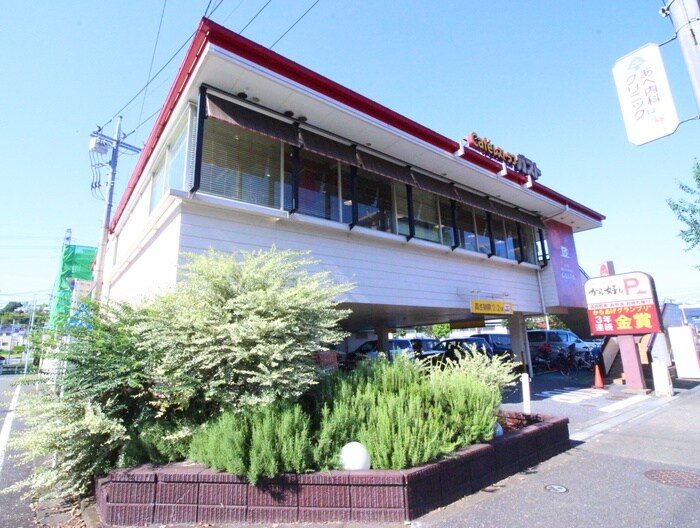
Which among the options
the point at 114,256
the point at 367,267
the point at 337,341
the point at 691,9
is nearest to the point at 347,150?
the point at 367,267

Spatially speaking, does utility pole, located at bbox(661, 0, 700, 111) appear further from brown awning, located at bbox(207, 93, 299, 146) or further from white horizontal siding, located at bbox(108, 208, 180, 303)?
white horizontal siding, located at bbox(108, 208, 180, 303)

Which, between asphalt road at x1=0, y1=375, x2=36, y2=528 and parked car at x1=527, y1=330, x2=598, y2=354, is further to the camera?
parked car at x1=527, y1=330, x2=598, y2=354

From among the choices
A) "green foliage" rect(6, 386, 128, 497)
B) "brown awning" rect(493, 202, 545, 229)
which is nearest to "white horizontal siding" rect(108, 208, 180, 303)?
"green foliage" rect(6, 386, 128, 497)

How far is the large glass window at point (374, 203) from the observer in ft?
29.5

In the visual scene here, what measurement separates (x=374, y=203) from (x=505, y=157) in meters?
4.59

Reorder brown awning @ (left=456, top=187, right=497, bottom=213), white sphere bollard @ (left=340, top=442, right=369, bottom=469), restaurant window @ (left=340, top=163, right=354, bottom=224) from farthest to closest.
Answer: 1. brown awning @ (left=456, top=187, right=497, bottom=213)
2. restaurant window @ (left=340, top=163, right=354, bottom=224)
3. white sphere bollard @ (left=340, top=442, right=369, bottom=469)

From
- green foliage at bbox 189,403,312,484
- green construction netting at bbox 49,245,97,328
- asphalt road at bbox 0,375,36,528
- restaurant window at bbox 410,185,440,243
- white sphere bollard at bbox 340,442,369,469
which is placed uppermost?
green construction netting at bbox 49,245,97,328

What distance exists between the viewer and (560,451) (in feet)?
18.4

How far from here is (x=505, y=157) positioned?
11109 millimetres

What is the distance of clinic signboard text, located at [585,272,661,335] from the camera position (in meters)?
10.8

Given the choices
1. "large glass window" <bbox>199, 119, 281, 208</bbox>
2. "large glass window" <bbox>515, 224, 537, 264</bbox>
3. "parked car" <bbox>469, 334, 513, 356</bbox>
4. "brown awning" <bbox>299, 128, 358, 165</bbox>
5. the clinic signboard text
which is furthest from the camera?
"parked car" <bbox>469, 334, 513, 356</bbox>

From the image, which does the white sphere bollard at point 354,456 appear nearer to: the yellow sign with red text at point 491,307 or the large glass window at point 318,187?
the large glass window at point 318,187

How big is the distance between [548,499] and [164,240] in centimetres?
681

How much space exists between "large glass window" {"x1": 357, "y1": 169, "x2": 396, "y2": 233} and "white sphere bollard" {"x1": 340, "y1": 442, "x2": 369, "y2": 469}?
5.52 meters
